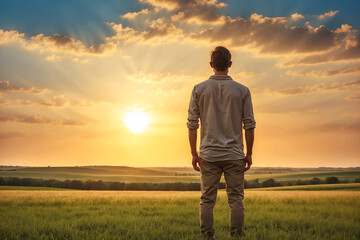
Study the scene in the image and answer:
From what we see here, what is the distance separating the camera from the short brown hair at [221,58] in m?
5.15

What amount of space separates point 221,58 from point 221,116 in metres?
0.89

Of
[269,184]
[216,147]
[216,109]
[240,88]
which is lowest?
[269,184]

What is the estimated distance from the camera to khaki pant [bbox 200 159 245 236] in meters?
5.05

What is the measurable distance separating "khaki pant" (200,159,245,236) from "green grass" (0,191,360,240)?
1.25 feet

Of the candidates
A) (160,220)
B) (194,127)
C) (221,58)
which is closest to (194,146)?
(194,127)

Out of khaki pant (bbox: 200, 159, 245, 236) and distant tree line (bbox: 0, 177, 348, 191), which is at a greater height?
khaki pant (bbox: 200, 159, 245, 236)

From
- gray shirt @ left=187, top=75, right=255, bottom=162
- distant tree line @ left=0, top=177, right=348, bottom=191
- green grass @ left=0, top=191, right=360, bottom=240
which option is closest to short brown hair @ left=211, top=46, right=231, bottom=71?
gray shirt @ left=187, top=75, right=255, bottom=162

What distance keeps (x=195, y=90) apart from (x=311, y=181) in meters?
56.0

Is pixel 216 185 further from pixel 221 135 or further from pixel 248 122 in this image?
pixel 248 122

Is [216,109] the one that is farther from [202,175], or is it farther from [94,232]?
[94,232]

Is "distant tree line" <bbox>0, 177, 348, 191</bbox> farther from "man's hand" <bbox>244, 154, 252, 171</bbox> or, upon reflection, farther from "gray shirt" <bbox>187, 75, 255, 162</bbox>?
"gray shirt" <bbox>187, 75, 255, 162</bbox>

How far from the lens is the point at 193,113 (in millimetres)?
5254

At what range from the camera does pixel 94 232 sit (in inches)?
231

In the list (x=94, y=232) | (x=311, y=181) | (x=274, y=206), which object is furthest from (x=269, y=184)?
(x=94, y=232)
